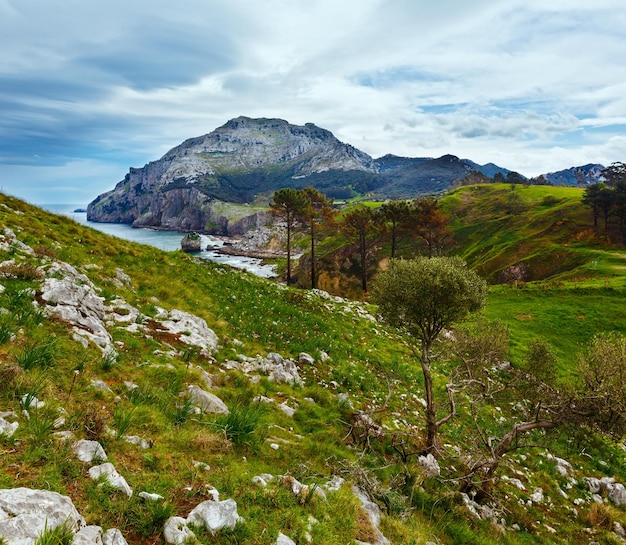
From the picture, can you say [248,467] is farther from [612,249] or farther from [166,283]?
[612,249]

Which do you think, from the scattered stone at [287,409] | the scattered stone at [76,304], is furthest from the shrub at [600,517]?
the scattered stone at [76,304]

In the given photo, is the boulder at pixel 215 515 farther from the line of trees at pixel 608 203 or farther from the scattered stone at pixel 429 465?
the line of trees at pixel 608 203

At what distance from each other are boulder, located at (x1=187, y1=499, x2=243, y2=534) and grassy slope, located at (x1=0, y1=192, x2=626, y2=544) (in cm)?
18

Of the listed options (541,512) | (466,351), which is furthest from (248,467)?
(466,351)

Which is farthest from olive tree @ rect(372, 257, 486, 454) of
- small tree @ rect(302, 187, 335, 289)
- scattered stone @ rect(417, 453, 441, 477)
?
small tree @ rect(302, 187, 335, 289)

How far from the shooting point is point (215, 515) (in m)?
6.26

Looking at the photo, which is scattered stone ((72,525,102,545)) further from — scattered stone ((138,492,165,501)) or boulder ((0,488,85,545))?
scattered stone ((138,492,165,501))

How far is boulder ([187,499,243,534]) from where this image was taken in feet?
20.1

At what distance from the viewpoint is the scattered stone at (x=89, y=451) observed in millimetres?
6664

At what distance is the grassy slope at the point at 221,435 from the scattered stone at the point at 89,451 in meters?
0.24

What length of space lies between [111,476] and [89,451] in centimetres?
88

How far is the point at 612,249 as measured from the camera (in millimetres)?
73938

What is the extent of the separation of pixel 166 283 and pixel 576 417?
74.8 ft

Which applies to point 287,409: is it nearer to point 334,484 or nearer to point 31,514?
point 334,484
